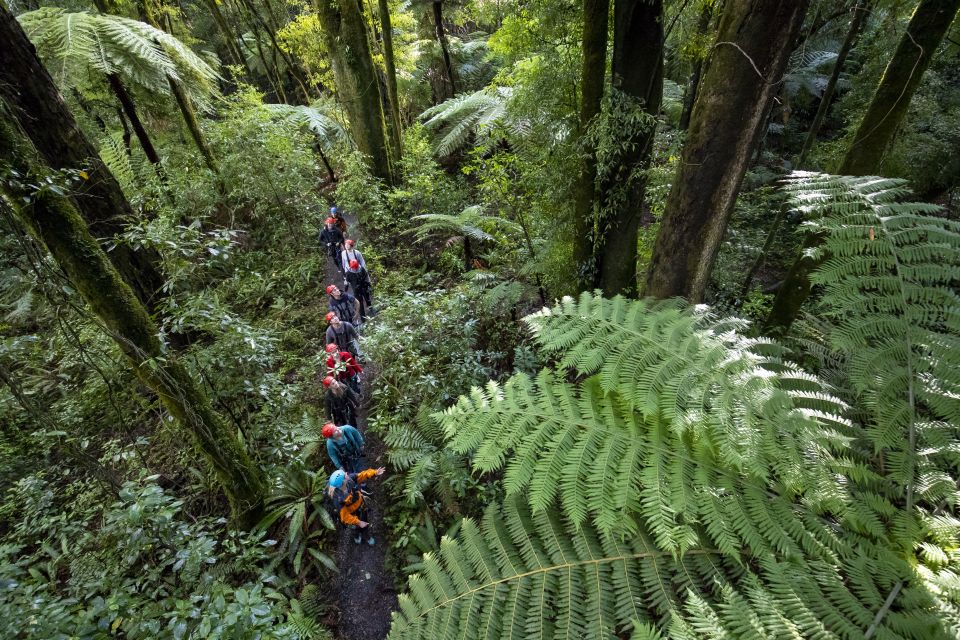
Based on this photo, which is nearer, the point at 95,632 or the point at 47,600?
the point at 95,632

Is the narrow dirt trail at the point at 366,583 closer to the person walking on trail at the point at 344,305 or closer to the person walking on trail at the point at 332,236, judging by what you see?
the person walking on trail at the point at 344,305

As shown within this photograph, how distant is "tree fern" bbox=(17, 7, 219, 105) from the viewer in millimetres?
4637

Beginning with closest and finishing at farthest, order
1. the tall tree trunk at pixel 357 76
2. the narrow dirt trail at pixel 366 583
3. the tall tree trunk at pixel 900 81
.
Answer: the tall tree trunk at pixel 900 81 < the narrow dirt trail at pixel 366 583 < the tall tree trunk at pixel 357 76

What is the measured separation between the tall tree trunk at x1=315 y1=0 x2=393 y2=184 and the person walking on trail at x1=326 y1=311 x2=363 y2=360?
5.38 m

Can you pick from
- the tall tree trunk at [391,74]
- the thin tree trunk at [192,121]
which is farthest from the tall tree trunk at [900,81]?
the thin tree trunk at [192,121]

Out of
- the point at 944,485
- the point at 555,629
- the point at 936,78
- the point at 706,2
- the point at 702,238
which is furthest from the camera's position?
the point at 936,78

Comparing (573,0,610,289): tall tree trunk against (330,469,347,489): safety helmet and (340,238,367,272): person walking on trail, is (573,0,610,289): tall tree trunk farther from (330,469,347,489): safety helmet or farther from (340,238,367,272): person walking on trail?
(340,238,367,272): person walking on trail

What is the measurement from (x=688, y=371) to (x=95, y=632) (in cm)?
352

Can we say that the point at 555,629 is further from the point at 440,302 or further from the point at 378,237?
the point at 378,237

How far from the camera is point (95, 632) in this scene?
212cm

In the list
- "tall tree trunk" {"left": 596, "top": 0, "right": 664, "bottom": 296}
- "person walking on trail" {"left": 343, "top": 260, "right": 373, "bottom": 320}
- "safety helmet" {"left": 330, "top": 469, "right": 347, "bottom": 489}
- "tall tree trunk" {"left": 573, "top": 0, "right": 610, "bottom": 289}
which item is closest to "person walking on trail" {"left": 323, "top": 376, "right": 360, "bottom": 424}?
"safety helmet" {"left": 330, "top": 469, "right": 347, "bottom": 489}

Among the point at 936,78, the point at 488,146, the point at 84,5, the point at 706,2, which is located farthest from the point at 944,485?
the point at 84,5

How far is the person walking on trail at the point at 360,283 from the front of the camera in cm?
632

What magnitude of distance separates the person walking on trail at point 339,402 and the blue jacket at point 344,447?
2.06 ft
